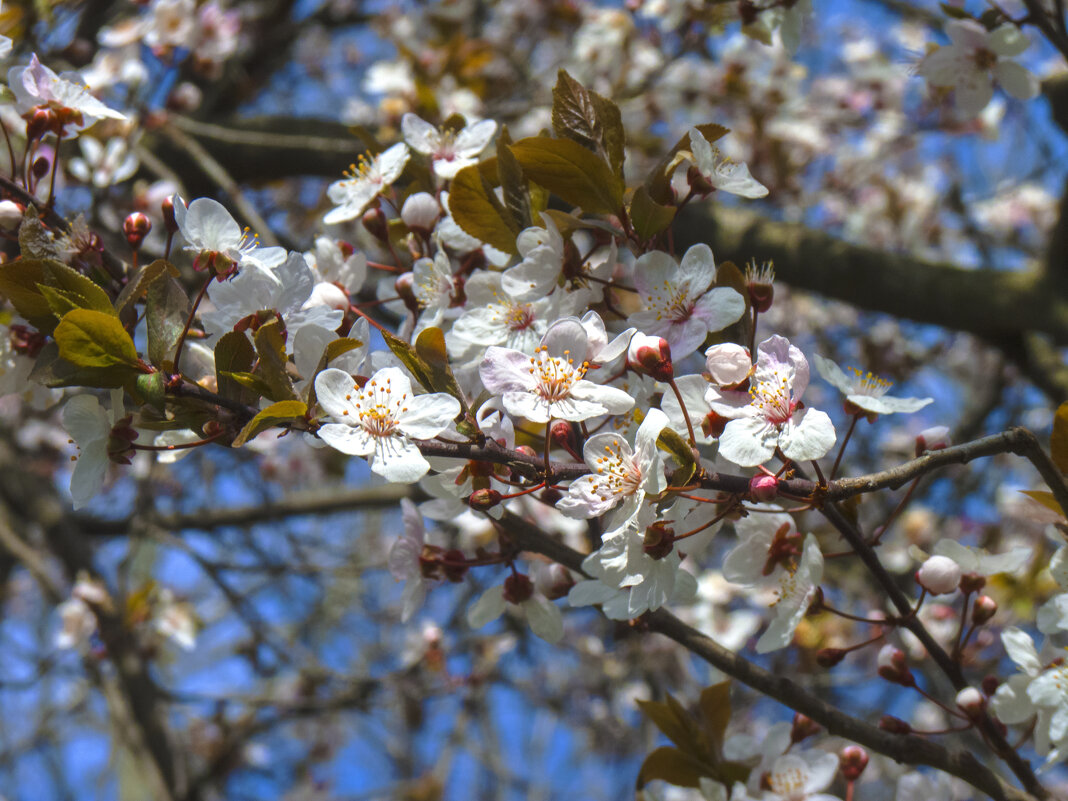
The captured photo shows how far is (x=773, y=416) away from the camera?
0.87 metres

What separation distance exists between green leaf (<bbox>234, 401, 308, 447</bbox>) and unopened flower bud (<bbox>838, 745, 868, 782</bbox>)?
2.97 ft

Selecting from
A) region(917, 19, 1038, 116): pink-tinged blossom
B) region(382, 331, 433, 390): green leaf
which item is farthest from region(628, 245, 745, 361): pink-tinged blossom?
region(917, 19, 1038, 116): pink-tinged blossom

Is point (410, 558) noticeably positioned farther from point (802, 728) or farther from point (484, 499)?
point (802, 728)

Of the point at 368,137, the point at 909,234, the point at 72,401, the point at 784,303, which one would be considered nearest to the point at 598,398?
the point at 72,401

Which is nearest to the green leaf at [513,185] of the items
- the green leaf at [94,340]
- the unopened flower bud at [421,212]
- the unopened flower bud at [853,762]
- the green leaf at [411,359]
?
the unopened flower bud at [421,212]

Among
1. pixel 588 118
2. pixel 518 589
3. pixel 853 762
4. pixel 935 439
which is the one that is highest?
pixel 588 118

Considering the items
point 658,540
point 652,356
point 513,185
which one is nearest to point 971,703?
point 658,540

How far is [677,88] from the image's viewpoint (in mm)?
3400

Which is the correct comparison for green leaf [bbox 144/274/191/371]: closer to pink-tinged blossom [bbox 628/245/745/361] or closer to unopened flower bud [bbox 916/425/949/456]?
pink-tinged blossom [bbox 628/245/745/361]

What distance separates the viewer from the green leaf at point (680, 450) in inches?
31.7

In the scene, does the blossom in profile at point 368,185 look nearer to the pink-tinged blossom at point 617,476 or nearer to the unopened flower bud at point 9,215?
the unopened flower bud at point 9,215

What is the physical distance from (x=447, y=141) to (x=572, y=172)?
1.23 ft

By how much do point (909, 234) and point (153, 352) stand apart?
15.1ft

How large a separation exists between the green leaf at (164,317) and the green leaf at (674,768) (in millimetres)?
823
